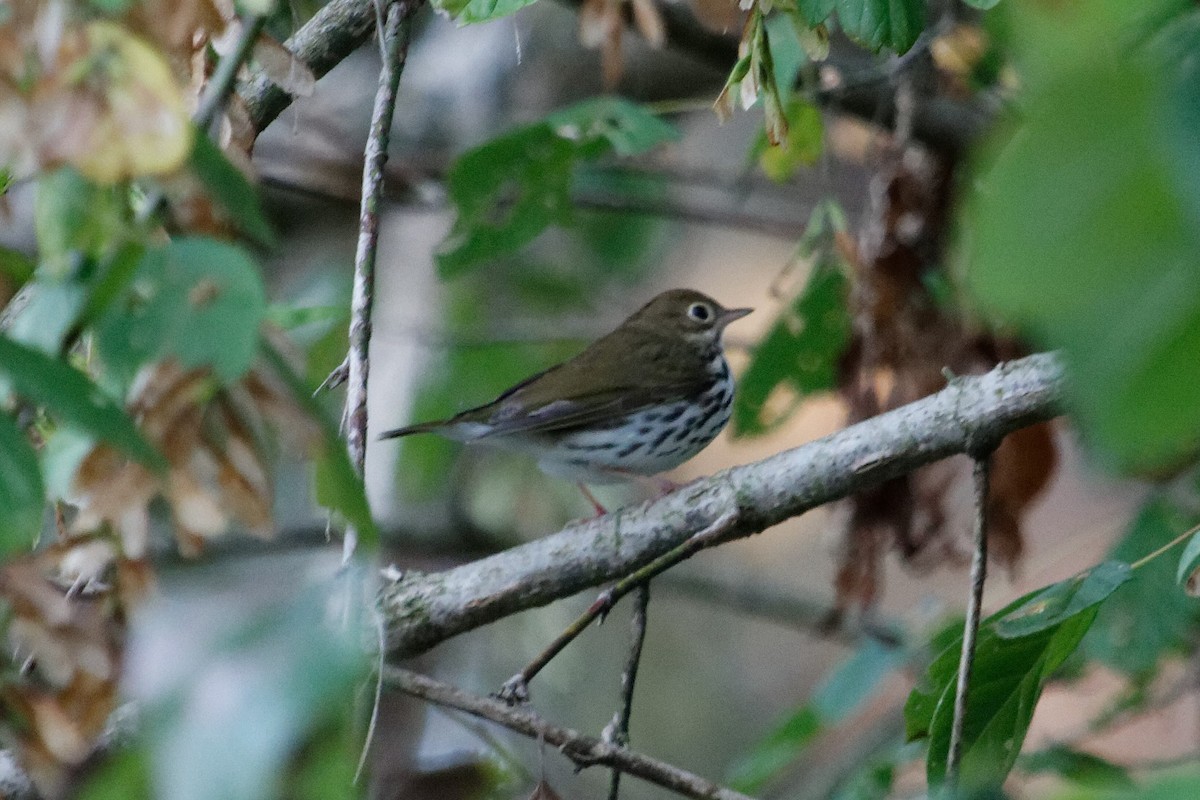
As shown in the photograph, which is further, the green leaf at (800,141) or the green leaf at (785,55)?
the green leaf at (800,141)

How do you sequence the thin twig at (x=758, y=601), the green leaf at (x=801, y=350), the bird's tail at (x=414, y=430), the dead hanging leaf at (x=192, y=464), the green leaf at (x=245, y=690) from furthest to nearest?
the thin twig at (x=758, y=601), the green leaf at (x=801, y=350), the bird's tail at (x=414, y=430), the dead hanging leaf at (x=192, y=464), the green leaf at (x=245, y=690)

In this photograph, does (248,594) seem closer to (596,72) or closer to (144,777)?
(144,777)

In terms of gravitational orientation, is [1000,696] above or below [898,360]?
above

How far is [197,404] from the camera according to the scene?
3.59ft

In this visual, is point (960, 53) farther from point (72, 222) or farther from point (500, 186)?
point (72, 222)

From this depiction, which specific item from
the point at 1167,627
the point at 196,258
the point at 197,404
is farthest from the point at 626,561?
the point at 1167,627

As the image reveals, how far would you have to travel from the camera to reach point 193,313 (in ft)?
2.85

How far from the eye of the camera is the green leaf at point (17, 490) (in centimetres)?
91

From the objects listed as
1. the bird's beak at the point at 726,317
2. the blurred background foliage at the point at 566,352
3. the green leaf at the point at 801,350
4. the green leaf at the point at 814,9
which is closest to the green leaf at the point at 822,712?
the blurred background foliage at the point at 566,352

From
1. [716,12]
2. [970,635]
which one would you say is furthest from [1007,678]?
[716,12]

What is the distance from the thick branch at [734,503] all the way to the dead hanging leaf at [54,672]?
84cm

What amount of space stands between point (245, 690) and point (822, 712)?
2.73m

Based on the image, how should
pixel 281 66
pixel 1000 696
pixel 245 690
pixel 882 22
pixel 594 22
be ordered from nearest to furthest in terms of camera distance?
pixel 245 690, pixel 281 66, pixel 1000 696, pixel 882 22, pixel 594 22

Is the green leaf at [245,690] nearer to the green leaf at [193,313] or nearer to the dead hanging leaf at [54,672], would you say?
the green leaf at [193,313]
